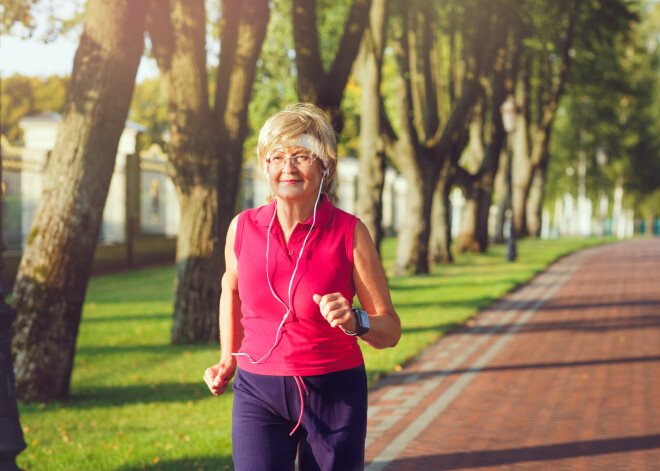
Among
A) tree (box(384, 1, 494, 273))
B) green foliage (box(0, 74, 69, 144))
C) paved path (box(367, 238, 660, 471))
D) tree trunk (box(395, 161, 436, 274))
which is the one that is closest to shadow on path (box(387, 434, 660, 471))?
paved path (box(367, 238, 660, 471))

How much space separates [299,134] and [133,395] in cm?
Result: 546

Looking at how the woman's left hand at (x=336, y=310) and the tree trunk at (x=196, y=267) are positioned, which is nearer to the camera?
the woman's left hand at (x=336, y=310)

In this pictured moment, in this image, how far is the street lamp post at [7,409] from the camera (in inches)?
167

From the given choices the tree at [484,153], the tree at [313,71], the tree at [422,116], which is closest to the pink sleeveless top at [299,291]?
the tree at [313,71]

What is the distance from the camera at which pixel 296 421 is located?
3.18m

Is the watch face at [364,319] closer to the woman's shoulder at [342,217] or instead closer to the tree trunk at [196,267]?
the woman's shoulder at [342,217]

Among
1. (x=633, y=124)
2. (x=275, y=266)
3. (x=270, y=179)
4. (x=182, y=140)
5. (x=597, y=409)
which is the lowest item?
(x=597, y=409)

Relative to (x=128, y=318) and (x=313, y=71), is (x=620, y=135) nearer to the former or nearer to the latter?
(x=313, y=71)

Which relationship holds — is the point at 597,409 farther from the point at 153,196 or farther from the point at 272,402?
the point at 153,196

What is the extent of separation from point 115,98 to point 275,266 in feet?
16.1

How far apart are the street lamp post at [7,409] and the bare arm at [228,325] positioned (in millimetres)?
1436

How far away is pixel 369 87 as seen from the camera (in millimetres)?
17500

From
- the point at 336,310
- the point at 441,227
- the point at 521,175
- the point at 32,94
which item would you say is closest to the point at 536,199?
the point at 521,175

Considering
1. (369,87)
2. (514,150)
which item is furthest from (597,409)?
(514,150)
